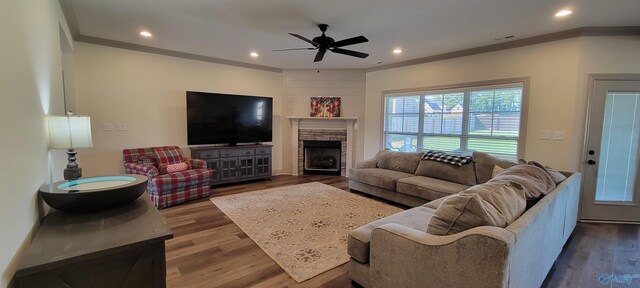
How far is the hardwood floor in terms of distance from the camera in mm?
2293

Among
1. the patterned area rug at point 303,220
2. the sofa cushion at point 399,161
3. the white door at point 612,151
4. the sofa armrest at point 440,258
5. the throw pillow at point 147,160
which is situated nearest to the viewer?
the sofa armrest at point 440,258

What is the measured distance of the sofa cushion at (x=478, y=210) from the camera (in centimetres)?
160

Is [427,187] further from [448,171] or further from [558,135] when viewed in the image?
[558,135]

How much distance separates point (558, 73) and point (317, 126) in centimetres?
442

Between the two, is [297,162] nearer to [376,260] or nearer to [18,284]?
[376,260]

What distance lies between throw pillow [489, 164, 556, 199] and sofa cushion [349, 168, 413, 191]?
78.0 inches

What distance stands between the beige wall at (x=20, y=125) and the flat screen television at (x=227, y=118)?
327cm

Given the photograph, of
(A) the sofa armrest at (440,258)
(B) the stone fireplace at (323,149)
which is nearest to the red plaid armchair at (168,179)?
(B) the stone fireplace at (323,149)

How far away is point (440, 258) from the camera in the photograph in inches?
62.4

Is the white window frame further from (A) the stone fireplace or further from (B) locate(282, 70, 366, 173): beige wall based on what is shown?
(A) the stone fireplace

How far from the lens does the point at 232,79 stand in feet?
19.1

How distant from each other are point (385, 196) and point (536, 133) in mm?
2369

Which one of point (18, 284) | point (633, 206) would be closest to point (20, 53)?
point (18, 284)

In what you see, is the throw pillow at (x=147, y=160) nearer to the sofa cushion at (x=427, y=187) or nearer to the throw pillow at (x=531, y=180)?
the sofa cushion at (x=427, y=187)
